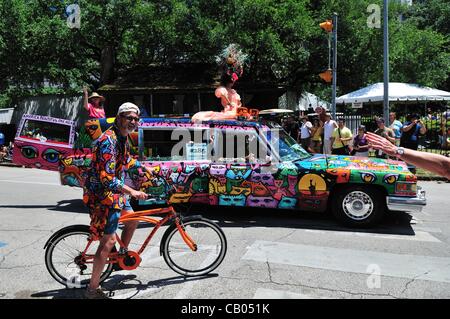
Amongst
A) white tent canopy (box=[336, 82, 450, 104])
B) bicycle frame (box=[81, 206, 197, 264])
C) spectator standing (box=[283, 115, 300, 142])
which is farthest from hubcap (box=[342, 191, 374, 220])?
Result: white tent canopy (box=[336, 82, 450, 104])

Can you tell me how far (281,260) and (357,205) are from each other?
2023 millimetres

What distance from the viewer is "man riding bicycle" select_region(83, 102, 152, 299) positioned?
3777 millimetres

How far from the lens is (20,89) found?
79.9ft

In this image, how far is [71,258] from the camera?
14.2ft

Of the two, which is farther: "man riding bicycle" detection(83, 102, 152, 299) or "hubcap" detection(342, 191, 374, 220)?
"hubcap" detection(342, 191, 374, 220)

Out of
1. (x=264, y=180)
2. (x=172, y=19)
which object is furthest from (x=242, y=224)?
(x=172, y=19)

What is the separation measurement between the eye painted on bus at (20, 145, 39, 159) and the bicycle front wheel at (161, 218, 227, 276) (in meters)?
4.87

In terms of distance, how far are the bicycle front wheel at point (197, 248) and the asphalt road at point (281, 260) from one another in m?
0.13

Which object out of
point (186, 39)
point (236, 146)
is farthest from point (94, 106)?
point (186, 39)

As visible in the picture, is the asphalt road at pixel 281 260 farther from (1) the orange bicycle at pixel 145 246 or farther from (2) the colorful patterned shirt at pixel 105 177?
(2) the colorful patterned shirt at pixel 105 177

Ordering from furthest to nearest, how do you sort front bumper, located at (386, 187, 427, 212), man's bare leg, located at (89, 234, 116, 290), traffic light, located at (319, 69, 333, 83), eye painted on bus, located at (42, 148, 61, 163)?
traffic light, located at (319, 69, 333, 83), eye painted on bus, located at (42, 148, 61, 163), front bumper, located at (386, 187, 427, 212), man's bare leg, located at (89, 234, 116, 290)

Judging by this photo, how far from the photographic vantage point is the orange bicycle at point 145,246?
13.9ft

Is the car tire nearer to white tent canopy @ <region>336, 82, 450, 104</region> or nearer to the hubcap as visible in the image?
the hubcap

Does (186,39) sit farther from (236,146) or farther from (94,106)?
(236,146)
